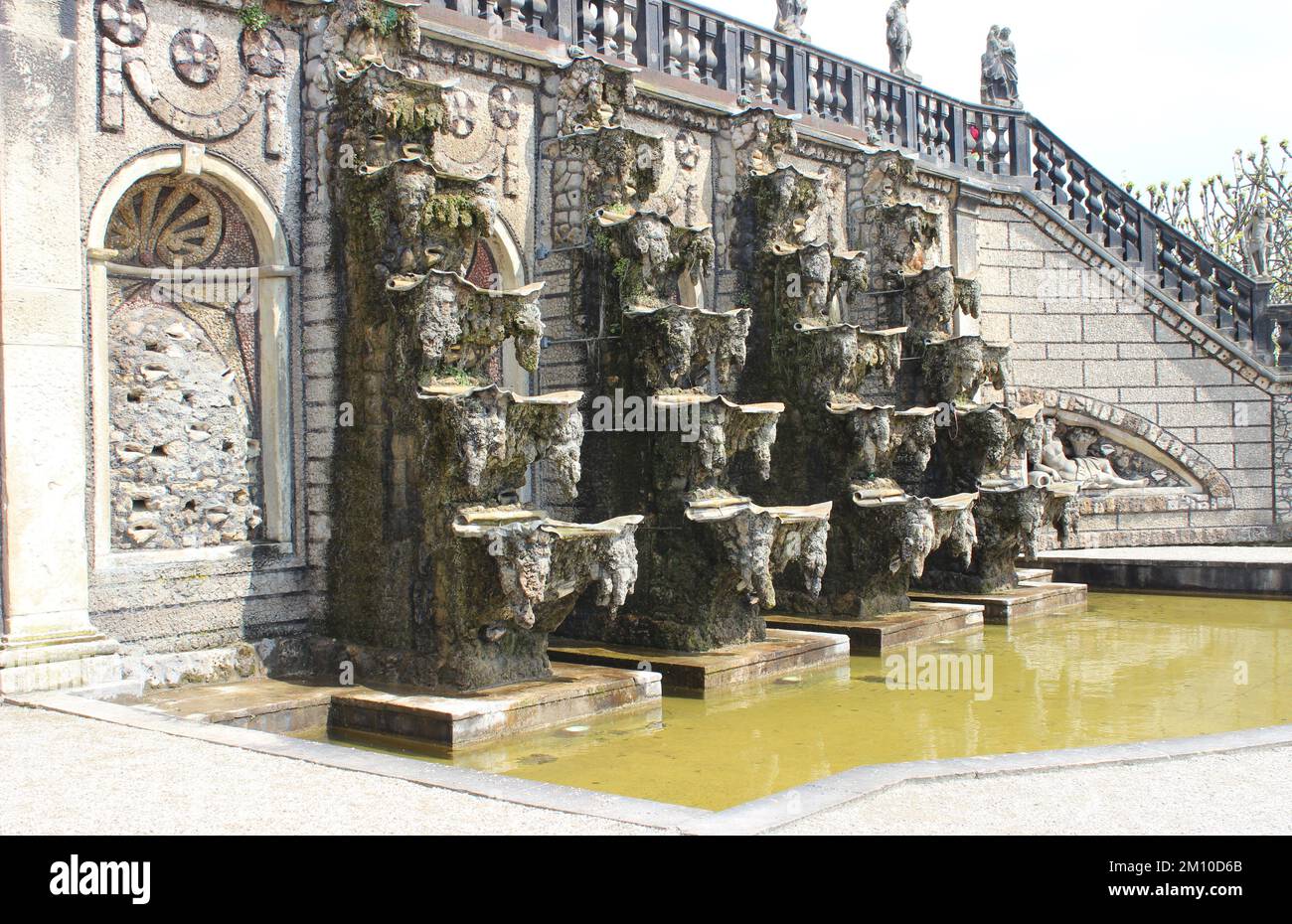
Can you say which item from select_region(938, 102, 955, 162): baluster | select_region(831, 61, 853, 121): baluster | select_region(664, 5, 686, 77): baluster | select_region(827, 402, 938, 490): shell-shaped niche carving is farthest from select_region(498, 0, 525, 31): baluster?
select_region(938, 102, 955, 162): baluster

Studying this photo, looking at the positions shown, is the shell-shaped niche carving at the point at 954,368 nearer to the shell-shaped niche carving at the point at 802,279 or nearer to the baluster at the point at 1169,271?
the shell-shaped niche carving at the point at 802,279

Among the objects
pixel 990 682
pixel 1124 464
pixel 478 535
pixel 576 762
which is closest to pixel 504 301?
pixel 478 535

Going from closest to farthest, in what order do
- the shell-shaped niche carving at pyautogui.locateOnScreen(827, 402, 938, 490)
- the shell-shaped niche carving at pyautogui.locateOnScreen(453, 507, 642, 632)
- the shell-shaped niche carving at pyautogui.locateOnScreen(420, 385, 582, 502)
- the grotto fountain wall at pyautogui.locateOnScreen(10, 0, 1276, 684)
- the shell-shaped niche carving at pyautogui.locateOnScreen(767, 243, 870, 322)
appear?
the grotto fountain wall at pyautogui.locateOnScreen(10, 0, 1276, 684) < the shell-shaped niche carving at pyautogui.locateOnScreen(453, 507, 642, 632) < the shell-shaped niche carving at pyautogui.locateOnScreen(420, 385, 582, 502) < the shell-shaped niche carving at pyautogui.locateOnScreen(827, 402, 938, 490) < the shell-shaped niche carving at pyautogui.locateOnScreen(767, 243, 870, 322)

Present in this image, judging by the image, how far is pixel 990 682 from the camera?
960cm

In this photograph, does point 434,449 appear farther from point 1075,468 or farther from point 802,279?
point 1075,468

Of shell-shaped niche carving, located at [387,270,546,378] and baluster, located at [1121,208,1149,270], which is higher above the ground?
baluster, located at [1121,208,1149,270]

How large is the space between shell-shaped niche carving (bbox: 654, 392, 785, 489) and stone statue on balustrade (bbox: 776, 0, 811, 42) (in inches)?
249

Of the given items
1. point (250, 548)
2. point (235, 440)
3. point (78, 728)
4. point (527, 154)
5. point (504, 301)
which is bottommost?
point (78, 728)

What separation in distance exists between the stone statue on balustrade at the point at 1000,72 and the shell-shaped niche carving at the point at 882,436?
6846mm

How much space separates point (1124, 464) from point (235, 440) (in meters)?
12.3

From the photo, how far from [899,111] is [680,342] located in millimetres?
7358

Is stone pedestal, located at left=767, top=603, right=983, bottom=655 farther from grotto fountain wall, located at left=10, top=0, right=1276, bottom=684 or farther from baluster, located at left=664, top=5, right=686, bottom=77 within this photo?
baluster, located at left=664, top=5, right=686, bottom=77

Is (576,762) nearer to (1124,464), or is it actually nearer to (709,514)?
(709,514)

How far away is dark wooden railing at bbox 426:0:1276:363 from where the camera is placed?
1203 centimetres
